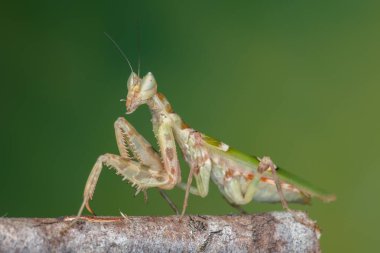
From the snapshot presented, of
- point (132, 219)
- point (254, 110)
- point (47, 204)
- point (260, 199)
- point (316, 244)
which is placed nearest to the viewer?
point (132, 219)

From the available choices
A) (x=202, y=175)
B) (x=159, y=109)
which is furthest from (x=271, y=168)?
(x=159, y=109)

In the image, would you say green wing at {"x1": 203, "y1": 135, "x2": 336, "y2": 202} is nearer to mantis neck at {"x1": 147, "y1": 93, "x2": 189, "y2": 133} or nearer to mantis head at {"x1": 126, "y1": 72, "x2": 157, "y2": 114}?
mantis neck at {"x1": 147, "y1": 93, "x2": 189, "y2": 133}

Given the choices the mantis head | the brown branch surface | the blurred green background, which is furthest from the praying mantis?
the blurred green background

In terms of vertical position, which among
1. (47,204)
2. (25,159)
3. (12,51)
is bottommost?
(47,204)

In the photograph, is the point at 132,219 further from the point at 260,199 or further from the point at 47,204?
the point at 47,204

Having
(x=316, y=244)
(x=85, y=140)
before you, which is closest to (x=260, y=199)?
(x=316, y=244)

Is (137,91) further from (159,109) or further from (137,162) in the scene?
(137,162)

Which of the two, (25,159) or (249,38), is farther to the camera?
(249,38)
